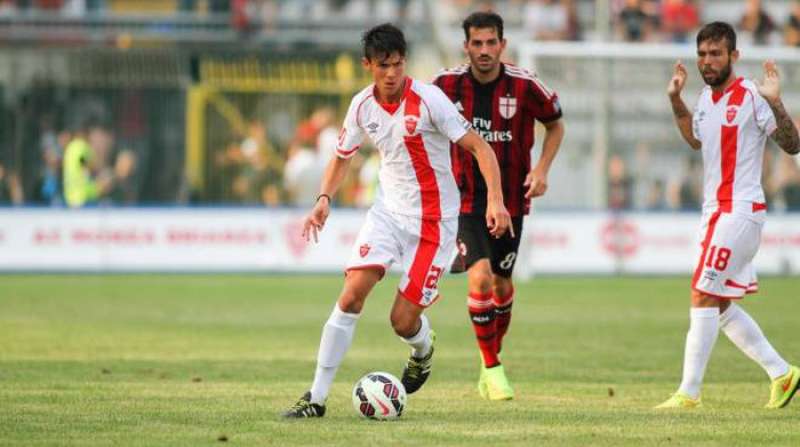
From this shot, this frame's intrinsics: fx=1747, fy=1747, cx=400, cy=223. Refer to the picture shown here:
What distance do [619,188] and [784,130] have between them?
62.0 feet

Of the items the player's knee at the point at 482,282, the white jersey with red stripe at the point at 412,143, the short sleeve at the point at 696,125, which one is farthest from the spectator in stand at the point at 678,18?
the white jersey with red stripe at the point at 412,143

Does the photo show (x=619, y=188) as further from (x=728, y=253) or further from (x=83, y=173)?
(x=728, y=253)

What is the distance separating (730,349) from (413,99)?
21.4 ft

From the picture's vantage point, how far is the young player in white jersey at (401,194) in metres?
9.98

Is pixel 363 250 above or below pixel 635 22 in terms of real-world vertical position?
above

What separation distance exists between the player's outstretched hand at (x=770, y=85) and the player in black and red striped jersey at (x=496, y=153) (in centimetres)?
169

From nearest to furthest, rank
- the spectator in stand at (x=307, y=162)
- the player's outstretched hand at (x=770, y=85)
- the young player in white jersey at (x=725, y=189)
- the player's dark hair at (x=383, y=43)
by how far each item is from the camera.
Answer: the player's dark hair at (x=383, y=43)
the player's outstretched hand at (x=770, y=85)
the young player in white jersey at (x=725, y=189)
the spectator in stand at (x=307, y=162)

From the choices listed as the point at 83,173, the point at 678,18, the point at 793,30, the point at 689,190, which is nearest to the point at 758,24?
the point at 793,30

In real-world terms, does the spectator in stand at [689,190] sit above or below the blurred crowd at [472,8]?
below

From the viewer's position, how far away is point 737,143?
10.8m

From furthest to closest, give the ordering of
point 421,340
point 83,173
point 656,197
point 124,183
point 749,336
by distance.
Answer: point 124,183, point 83,173, point 656,197, point 749,336, point 421,340

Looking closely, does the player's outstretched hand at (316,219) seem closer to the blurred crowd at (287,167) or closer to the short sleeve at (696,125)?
the short sleeve at (696,125)

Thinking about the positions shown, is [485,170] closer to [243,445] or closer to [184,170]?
[243,445]

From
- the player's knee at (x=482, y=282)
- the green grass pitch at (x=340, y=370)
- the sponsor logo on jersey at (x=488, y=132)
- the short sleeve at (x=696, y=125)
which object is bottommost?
the green grass pitch at (x=340, y=370)
